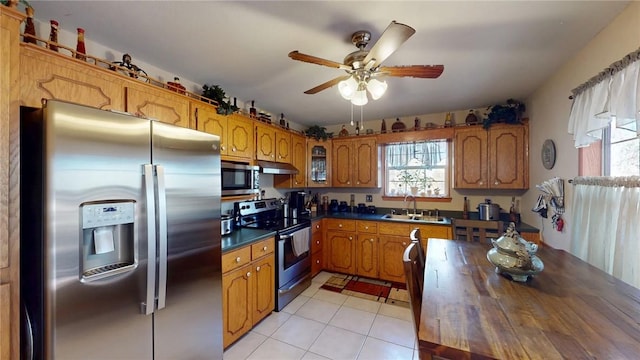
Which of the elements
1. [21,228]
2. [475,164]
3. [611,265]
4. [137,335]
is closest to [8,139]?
[21,228]

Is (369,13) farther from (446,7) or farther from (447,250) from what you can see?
(447,250)

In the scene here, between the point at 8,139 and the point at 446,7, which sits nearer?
the point at 8,139

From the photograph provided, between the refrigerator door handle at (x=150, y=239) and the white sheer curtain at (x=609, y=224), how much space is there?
2.50 m

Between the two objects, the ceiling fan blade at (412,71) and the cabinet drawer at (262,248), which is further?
the cabinet drawer at (262,248)

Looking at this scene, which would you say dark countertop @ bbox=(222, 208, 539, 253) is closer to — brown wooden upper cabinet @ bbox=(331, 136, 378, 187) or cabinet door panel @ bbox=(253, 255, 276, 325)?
cabinet door panel @ bbox=(253, 255, 276, 325)

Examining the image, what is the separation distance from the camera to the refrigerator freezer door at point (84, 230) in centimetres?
98

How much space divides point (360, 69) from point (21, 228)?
1891 mm

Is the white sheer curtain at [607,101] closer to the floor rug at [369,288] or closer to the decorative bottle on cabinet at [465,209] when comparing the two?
the decorative bottle on cabinet at [465,209]

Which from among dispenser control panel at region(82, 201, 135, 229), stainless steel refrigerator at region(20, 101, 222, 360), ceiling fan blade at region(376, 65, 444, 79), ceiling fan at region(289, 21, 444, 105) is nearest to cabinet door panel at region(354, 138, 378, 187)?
ceiling fan at region(289, 21, 444, 105)

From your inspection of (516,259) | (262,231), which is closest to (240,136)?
(262,231)

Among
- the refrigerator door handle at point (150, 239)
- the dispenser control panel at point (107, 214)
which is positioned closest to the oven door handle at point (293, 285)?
the refrigerator door handle at point (150, 239)

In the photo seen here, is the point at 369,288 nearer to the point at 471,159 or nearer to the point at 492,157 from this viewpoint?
the point at 471,159

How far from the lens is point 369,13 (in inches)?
54.0

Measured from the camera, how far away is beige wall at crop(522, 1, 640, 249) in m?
1.36
